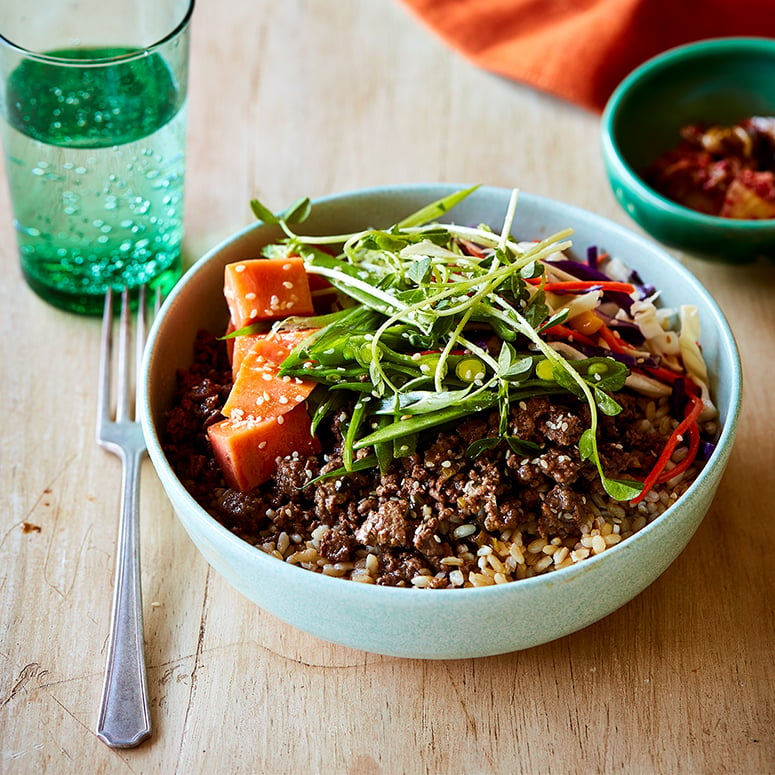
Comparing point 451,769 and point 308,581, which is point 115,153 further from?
point 451,769

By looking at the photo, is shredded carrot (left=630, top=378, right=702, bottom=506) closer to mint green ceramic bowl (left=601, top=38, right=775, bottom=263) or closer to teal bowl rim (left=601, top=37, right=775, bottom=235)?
teal bowl rim (left=601, top=37, right=775, bottom=235)

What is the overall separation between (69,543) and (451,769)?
1072mm

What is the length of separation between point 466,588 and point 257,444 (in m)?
0.56

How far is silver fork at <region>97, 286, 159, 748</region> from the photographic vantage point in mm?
2012

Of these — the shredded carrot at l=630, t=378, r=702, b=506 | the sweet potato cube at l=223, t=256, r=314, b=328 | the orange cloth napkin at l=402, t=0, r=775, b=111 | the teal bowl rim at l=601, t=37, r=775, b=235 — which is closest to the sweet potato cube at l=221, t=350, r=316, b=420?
the sweet potato cube at l=223, t=256, r=314, b=328

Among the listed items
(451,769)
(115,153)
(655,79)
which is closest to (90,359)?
(115,153)

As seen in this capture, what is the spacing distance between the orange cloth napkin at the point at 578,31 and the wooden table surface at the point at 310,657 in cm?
89

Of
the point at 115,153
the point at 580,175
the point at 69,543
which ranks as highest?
the point at 115,153

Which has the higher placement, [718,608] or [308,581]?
[308,581]

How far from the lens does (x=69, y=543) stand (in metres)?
2.40

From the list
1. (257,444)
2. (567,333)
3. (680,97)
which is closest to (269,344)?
(257,444)

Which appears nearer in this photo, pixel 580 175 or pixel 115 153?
pixel 115 153

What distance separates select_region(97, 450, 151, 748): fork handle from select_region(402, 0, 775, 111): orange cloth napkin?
2.32 meters

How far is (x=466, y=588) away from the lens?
6.17ft
